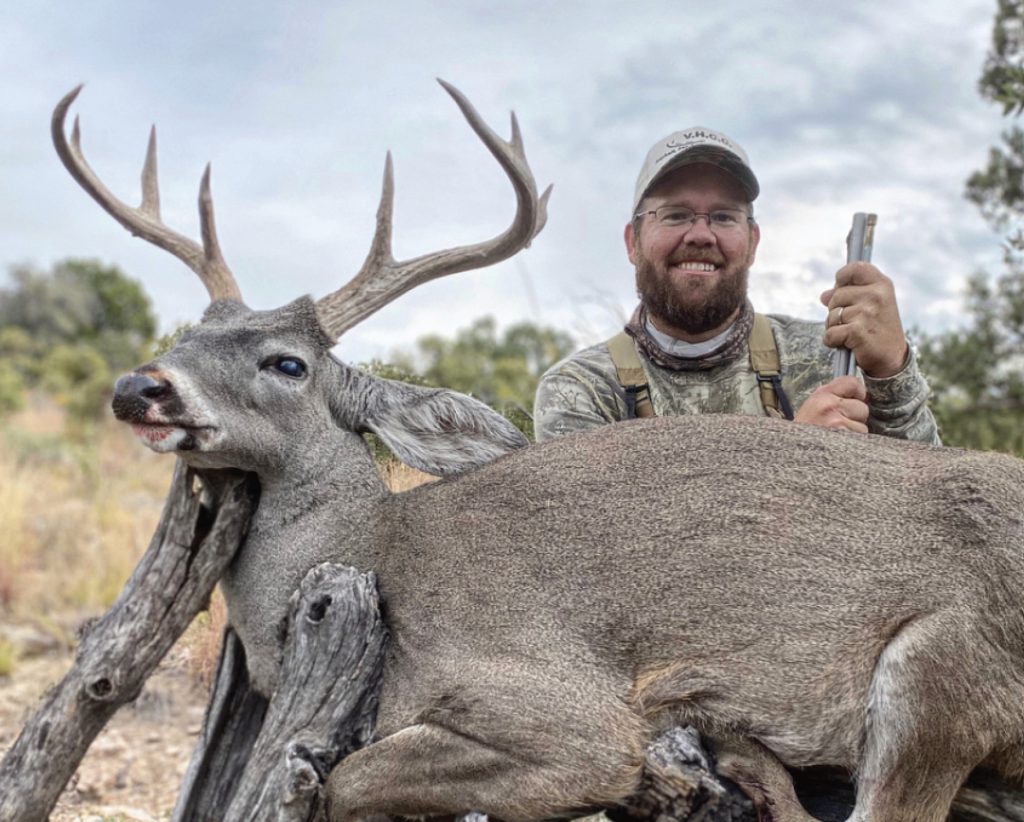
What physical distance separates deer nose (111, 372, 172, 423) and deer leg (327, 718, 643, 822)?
1.50 meters

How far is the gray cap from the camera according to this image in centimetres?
597

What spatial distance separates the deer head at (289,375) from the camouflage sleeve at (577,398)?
1.00 meters

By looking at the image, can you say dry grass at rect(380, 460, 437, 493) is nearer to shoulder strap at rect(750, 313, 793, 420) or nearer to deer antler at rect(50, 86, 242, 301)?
deer antler at rect(50, 86, 242, 301)

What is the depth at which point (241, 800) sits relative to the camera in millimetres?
4230

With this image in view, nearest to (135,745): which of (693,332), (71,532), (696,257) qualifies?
(693,332)

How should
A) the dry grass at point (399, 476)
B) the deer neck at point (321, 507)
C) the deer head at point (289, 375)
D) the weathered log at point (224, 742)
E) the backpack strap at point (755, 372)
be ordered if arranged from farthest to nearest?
the backpack strap at point (755, 372)
the dry grass at point (399, 476)
the weathered log at point (224, 742)
the deer neck at point (321, 507)
the deer head at point (289, 375)

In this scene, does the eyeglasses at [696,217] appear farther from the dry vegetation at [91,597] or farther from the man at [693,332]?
the dry vegetation at [91,597]

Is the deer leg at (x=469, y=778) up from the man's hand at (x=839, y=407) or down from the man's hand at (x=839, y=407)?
down

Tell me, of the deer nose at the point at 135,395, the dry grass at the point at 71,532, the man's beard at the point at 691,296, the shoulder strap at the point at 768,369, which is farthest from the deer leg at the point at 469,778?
the dry grass at the point at 71,532

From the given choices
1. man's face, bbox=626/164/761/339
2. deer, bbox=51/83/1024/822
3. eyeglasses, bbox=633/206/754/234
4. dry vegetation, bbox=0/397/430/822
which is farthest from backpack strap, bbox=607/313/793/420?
deer, bbox=51/83/1024/822

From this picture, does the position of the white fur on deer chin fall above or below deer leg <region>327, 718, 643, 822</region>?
above

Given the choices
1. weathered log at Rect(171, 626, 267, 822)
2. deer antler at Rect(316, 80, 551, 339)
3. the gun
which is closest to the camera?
weathered log at Rect(171, 626, 267, 822)

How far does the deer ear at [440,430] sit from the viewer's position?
188 inches

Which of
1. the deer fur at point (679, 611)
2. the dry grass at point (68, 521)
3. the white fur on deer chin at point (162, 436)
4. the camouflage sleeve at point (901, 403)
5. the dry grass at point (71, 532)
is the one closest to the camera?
the deer fur at point (679, 611)
